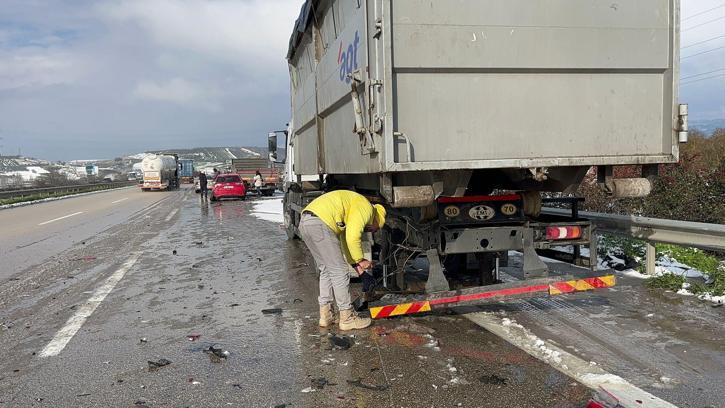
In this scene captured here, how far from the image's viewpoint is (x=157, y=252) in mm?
10586

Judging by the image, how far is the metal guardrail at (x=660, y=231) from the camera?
5.66m

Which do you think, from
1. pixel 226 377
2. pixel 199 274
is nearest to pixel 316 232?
pixel 226 377

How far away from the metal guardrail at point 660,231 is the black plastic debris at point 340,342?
9.04 ft

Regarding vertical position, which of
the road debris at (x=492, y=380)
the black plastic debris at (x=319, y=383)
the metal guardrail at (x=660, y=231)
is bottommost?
the black plastic debris at (x=319, y=383)

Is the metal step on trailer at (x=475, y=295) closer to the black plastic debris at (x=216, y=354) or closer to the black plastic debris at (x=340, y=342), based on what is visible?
the black plastic debris at (x=340, y=342)

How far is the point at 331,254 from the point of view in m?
5.06

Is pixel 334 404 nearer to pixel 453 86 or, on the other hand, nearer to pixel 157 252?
pixel 453 86

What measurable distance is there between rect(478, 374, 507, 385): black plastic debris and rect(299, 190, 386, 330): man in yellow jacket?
4.78 ft

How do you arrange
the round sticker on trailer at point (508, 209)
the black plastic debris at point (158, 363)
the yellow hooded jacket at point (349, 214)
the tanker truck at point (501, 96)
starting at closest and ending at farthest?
the tanker truck at point (501, 96) → the black plastic debris at point (158, 363) → the yellow hooded jacket at point (349, 214) → the round sticker on trailer at point (508, 209)

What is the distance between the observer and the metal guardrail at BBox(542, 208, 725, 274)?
5.66m

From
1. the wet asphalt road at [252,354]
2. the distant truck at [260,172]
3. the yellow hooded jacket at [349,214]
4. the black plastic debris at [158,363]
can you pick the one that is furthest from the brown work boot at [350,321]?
the distant truck at [260,172]

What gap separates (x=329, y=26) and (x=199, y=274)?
171 inches

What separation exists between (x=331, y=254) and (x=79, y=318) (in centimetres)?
299

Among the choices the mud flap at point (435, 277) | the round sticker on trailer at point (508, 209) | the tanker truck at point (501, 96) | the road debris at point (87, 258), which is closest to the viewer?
the tanker truck at point (501, 96)
